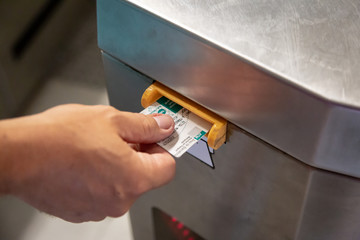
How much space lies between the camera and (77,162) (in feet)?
1.35

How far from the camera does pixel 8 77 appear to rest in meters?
1.08

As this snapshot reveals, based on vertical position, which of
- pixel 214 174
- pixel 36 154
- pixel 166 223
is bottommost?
pixel 166 223

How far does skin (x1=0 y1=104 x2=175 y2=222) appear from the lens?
40cm

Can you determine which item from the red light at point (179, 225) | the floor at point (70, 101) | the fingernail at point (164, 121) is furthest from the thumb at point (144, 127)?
Answer: the floor at point (70, 101)

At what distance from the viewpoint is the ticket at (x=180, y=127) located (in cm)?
49

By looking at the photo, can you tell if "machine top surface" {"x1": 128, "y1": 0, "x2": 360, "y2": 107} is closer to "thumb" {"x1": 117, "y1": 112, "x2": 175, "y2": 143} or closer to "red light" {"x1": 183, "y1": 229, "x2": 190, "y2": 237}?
"thumb" {"x1": 117, "y1": 112, "x2": 175, "y2": 143}

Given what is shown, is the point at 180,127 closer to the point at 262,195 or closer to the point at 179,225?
the point at 262,195

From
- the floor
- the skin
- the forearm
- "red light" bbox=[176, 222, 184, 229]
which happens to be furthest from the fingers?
the floor

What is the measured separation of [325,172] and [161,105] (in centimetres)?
19

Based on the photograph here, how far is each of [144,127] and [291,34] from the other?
6.7 inches

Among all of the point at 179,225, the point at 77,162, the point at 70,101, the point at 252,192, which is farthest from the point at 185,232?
the point at 70,101

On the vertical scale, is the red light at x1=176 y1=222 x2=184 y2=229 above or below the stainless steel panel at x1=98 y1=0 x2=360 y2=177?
below

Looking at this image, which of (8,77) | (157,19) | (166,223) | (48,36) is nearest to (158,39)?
(157,19)

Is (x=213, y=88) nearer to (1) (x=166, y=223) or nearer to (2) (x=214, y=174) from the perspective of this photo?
(2) (x=214, y=174)
